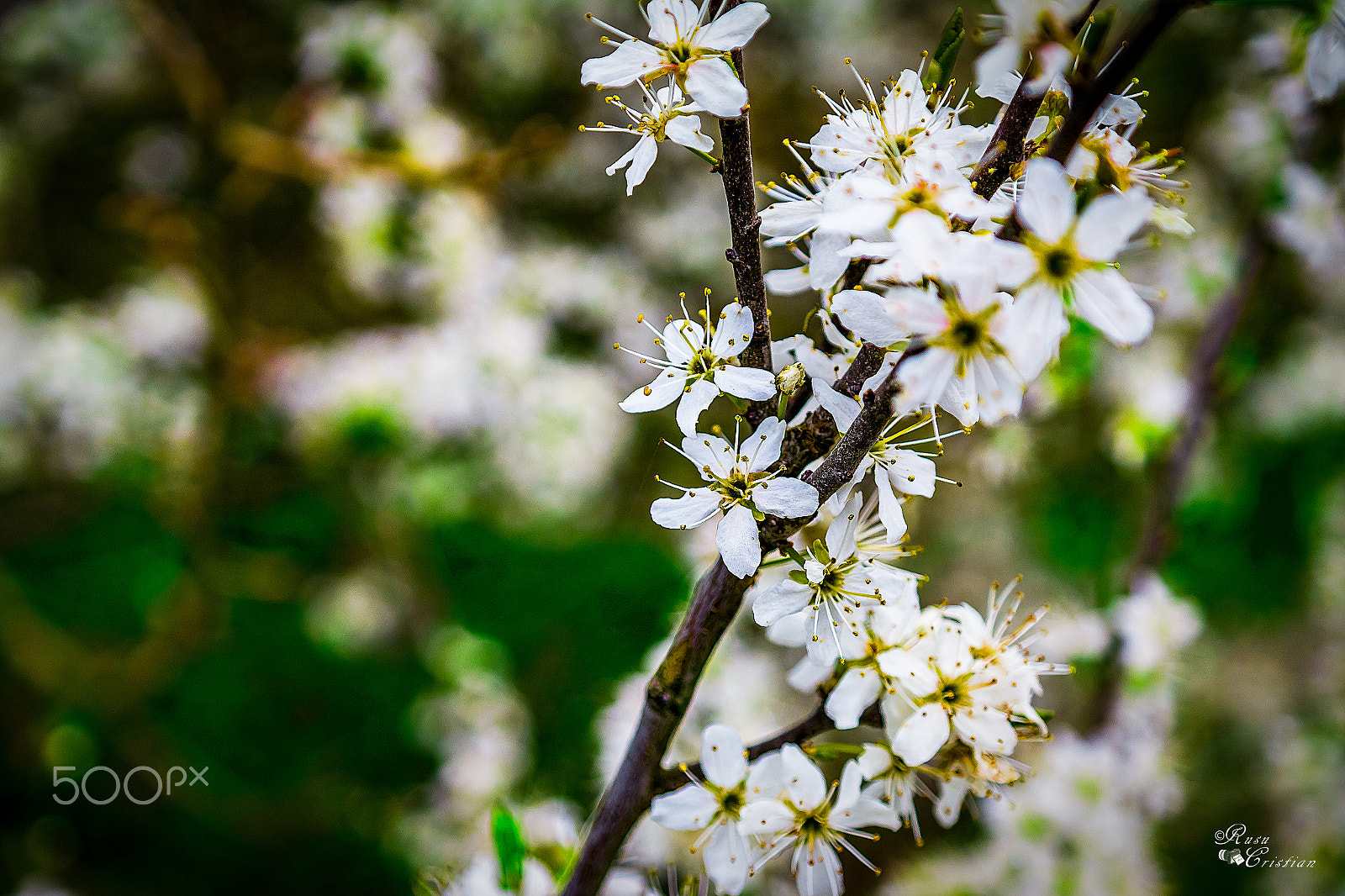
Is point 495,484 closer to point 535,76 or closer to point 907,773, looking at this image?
point 535,76

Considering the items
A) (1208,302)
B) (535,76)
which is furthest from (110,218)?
(1208,302)

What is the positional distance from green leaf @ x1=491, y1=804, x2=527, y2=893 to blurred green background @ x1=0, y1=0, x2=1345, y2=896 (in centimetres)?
57

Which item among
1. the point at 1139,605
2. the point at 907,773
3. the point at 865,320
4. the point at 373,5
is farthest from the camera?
the point at 373,5

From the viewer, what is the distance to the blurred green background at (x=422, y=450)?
1.38m

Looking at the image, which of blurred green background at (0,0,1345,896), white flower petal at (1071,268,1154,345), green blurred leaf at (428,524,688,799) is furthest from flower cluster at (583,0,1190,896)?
green blurred leaf at (428,524,688,799)

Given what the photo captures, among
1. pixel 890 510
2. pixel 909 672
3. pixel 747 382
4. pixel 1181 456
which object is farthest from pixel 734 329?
pixel 1181 456

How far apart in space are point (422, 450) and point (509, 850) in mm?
972

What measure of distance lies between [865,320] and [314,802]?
1.58m

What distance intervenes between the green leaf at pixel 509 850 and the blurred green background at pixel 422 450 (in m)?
0.57

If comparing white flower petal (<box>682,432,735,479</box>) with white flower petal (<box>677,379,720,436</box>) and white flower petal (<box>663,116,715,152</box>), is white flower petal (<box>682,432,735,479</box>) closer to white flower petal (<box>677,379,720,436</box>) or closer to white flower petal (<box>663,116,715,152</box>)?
white flower petal (<box>677,379,720,436</box>)

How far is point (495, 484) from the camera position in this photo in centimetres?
151

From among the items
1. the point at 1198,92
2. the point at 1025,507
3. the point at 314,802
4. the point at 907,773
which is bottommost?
the point at 314,802

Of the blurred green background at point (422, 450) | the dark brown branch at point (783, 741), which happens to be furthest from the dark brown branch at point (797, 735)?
the blurred green background at point (422, 450)

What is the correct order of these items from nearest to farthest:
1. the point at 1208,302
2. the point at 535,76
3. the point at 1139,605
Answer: the point at 1139,605 < the point at 1208,302 < the point at 535,76
